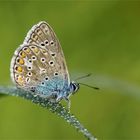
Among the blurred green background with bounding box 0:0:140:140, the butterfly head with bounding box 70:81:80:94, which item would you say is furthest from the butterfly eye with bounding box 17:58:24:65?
the blurred green background with bounding box 0:0:140:140

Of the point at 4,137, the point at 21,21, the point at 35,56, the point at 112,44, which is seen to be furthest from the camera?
the point at 112,44

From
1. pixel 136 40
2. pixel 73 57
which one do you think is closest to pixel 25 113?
pixel 73 57

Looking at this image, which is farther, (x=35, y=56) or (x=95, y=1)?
(x=95, y=1)

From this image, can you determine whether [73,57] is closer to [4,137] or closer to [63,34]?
[63,34]

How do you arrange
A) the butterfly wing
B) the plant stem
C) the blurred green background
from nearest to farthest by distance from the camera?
the plant stem < the butterfly wing < the blurred green background

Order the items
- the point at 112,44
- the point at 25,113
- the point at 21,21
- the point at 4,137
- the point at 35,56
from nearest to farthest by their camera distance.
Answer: the point at 35,56
the point at 4,137
the point at 25,113
the point at 21,21
the point at 112,44

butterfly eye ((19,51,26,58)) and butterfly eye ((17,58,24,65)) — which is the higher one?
butterfly eye ((19,51,26,58))

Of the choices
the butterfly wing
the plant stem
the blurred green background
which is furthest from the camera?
the blurred green background

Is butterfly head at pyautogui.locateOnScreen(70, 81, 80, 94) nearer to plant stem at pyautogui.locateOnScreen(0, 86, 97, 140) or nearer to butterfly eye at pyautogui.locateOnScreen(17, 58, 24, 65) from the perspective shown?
butterfly eye at pyautogui.locateOnScreen(17, 58, 24, 65)
